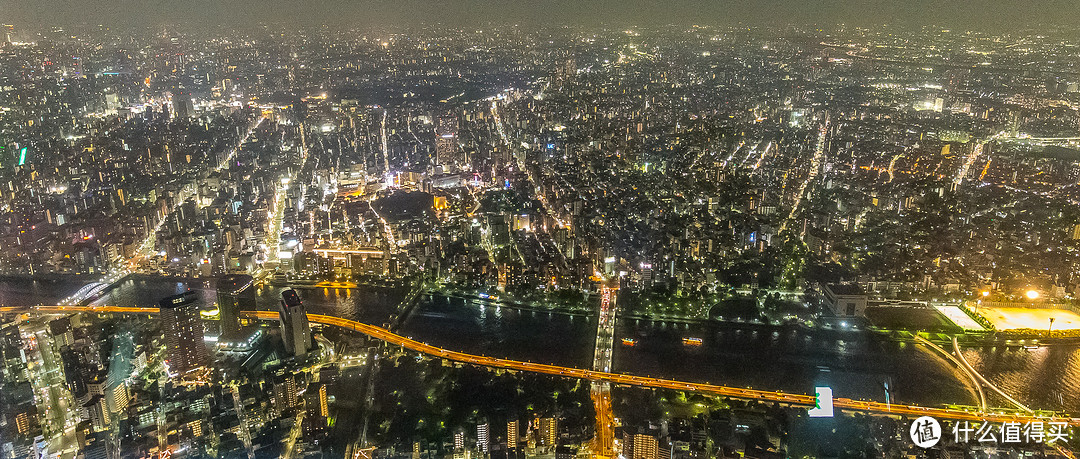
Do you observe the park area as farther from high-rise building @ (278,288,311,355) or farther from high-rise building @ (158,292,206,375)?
high-rise building @ (158,292,206,375)

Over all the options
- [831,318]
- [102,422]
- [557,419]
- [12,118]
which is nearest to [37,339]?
[102,422]

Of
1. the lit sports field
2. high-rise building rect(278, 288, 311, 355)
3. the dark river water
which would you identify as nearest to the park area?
the lit sports field

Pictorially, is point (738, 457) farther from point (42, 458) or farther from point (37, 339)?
point (37, 339)

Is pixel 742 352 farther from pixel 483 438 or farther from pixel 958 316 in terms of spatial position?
pixel 483 438

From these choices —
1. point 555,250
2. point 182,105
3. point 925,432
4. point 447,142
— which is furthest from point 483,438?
point 182,105

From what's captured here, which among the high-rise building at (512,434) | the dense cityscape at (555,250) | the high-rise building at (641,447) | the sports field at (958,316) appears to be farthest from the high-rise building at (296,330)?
the sports field at (958,316)

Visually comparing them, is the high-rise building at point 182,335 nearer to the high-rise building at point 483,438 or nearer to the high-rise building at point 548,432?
the high-rise building at point 483,438
